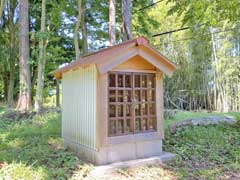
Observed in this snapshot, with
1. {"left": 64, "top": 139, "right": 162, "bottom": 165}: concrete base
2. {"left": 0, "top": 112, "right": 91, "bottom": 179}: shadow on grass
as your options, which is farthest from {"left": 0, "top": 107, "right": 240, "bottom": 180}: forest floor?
{"left": 64, "top": 139, "right": 162, "bottom": 165}: concrete base

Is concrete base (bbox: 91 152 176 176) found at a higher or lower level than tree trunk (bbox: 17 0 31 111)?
lower

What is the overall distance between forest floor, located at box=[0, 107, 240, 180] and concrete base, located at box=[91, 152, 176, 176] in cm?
8

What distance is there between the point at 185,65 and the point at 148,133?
8.21m

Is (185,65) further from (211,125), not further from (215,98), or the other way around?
(211,125)

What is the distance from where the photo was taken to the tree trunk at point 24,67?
8430mm

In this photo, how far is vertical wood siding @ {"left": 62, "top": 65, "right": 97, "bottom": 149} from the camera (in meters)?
3.86

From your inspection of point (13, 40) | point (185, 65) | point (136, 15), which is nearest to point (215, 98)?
point (185, 65)

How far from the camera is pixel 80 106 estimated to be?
4227 mm

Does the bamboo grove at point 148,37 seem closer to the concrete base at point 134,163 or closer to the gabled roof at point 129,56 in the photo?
the gabled roof at point 129,56

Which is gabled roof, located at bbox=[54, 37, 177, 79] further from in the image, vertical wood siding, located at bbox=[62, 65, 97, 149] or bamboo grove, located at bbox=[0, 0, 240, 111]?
bamboo grove, located at bbox=[0, 0, 240, 111]

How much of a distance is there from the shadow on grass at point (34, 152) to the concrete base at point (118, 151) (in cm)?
17

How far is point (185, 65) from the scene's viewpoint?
1183 centimetres

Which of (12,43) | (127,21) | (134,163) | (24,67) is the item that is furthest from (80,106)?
(12,43)

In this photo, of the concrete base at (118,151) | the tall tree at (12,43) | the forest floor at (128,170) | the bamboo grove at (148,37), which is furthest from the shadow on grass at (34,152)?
the tall tree at (12,43)
